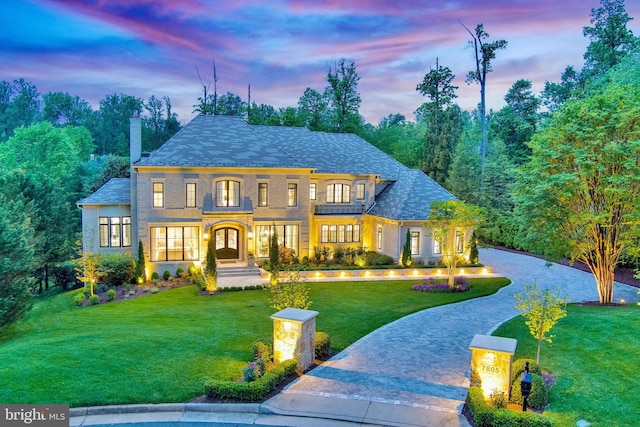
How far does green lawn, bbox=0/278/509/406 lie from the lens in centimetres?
989

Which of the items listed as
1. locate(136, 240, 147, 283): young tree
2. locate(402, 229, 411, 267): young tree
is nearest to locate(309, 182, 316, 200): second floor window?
locate(402, 229, 411, 267): young tree

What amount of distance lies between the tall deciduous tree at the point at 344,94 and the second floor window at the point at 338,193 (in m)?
18.9

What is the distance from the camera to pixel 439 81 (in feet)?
160

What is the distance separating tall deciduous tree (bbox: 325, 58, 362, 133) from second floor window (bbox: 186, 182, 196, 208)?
84.4ft

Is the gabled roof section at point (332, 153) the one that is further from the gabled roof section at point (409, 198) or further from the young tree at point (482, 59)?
the young tree at point (482, 59)

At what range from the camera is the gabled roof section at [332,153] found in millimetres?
31656

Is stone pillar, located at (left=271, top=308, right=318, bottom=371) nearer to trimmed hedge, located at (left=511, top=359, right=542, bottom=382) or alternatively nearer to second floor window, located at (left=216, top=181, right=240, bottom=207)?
trimmed hedge, located at (left=511, top=359, right=542, bottom=382)

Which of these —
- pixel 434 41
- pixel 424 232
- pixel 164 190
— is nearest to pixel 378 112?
pixel 434 41

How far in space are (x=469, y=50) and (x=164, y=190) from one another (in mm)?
32687

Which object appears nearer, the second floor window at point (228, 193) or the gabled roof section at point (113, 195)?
the gabled roof section at point (113, 195)

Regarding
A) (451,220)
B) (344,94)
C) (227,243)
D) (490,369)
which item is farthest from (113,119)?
(490,369)

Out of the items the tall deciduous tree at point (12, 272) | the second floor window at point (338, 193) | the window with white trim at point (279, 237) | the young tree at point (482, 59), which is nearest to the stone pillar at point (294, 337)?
the tall deciduous tree at point (12, 272)

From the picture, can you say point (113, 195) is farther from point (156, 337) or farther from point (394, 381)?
point (394, 381)

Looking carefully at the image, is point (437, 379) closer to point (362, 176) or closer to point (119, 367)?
point (119, 367)
